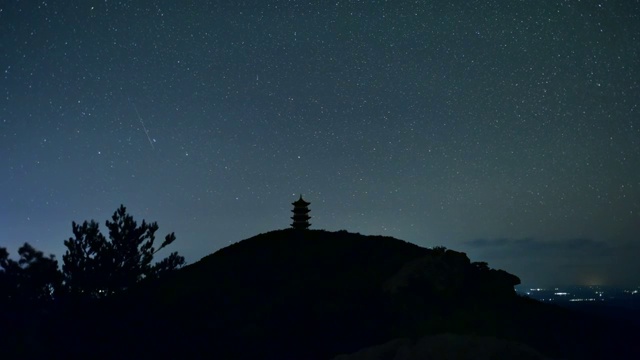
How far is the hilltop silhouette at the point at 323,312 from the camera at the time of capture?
2964 centimetres

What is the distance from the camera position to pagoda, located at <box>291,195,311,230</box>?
46969mm

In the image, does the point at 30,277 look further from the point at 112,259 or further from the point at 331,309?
the point at 331,309

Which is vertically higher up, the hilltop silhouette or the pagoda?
the pagoda

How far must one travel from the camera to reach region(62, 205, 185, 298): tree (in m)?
45.5

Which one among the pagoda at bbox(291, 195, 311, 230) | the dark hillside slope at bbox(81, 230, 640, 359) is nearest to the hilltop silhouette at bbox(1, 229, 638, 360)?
the dark hillside slope at bbox(81, 230, 640, 359)

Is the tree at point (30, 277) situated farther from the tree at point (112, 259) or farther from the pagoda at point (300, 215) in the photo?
the pagoda at point (300, 215)

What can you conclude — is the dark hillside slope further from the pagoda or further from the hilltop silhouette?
the pagoda

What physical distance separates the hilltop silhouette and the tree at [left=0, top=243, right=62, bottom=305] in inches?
263

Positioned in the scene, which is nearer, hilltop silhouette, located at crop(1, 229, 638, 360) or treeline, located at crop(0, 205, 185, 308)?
hilltop silhouette, located at crop(1, 229, 638, 360)

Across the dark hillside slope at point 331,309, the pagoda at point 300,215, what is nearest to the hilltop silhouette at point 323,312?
the dark hillside slope at point 331,309

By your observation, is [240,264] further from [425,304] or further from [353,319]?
[425,304]

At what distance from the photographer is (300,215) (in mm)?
47312

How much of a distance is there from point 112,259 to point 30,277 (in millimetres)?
6349

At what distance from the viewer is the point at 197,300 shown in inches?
1425
